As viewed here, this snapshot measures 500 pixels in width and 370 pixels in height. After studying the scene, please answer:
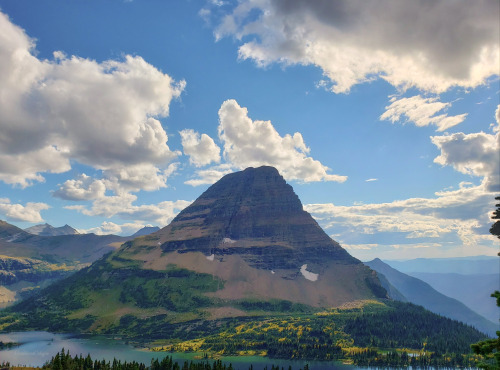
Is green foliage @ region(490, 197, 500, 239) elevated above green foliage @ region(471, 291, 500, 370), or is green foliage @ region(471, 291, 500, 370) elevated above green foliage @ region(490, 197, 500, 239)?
green foliage @ region(490, 197, 500, 239)

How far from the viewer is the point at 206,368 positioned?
19712 cm

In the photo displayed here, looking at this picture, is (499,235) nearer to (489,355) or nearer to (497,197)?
(497,197)

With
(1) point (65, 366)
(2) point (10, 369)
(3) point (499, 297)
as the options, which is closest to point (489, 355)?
(3) point (499, 297)

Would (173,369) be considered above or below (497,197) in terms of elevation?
below

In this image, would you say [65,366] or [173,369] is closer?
[65,366]

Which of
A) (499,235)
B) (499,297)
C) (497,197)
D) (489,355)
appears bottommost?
(489,355)

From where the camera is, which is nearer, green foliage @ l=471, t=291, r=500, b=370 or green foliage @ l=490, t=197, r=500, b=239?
green foliage @ l=471, t=291, r=500, b=370

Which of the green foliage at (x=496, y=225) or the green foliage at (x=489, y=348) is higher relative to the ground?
the green foliage at (x=496, y=225)

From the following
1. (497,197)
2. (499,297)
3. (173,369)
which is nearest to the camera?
(499,297)

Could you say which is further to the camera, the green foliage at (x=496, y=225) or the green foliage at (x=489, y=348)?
the green foliage at (x=496, y=225)

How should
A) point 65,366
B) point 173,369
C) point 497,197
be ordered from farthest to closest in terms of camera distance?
point 173,369, point 65,366, point 497,197

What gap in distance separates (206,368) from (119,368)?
45.1 meters

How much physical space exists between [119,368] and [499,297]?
7635 inches

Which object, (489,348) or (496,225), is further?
Result: (496,225)
